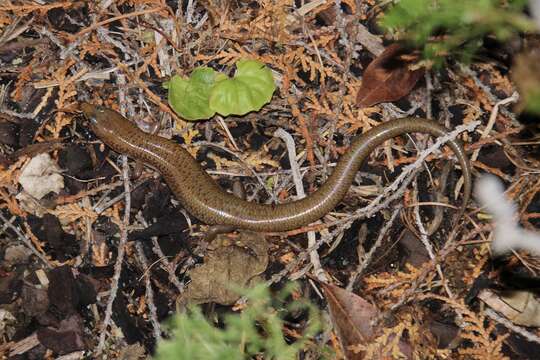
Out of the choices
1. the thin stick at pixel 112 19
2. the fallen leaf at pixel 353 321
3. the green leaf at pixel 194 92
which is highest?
the thin stick at pixel 112 19

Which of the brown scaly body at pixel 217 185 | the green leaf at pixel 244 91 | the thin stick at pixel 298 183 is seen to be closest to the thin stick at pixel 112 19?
the brown scaly body at pixel 217 185

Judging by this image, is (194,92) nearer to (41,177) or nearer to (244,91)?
(244,91)

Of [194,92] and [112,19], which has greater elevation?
[112,19]

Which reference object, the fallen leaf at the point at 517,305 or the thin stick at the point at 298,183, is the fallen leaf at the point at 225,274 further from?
the fallen leaf at the point at 517,305

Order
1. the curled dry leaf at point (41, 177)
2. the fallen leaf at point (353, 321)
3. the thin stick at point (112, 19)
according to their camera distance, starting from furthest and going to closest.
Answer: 1. the curled dry leaf at point (41, 177)
2. the thin stick at point (112, 19)
3. the fallen leaf at point (353, 321)

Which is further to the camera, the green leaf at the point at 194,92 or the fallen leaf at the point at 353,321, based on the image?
the green leaf at the point at 194,92

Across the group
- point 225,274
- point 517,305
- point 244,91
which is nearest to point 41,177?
point 225,274

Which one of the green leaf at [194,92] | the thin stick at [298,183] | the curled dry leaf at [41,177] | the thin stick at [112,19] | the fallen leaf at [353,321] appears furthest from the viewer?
the curled dry leaf at [41,177]

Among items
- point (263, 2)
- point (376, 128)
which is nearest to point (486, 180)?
point (376, 128)
